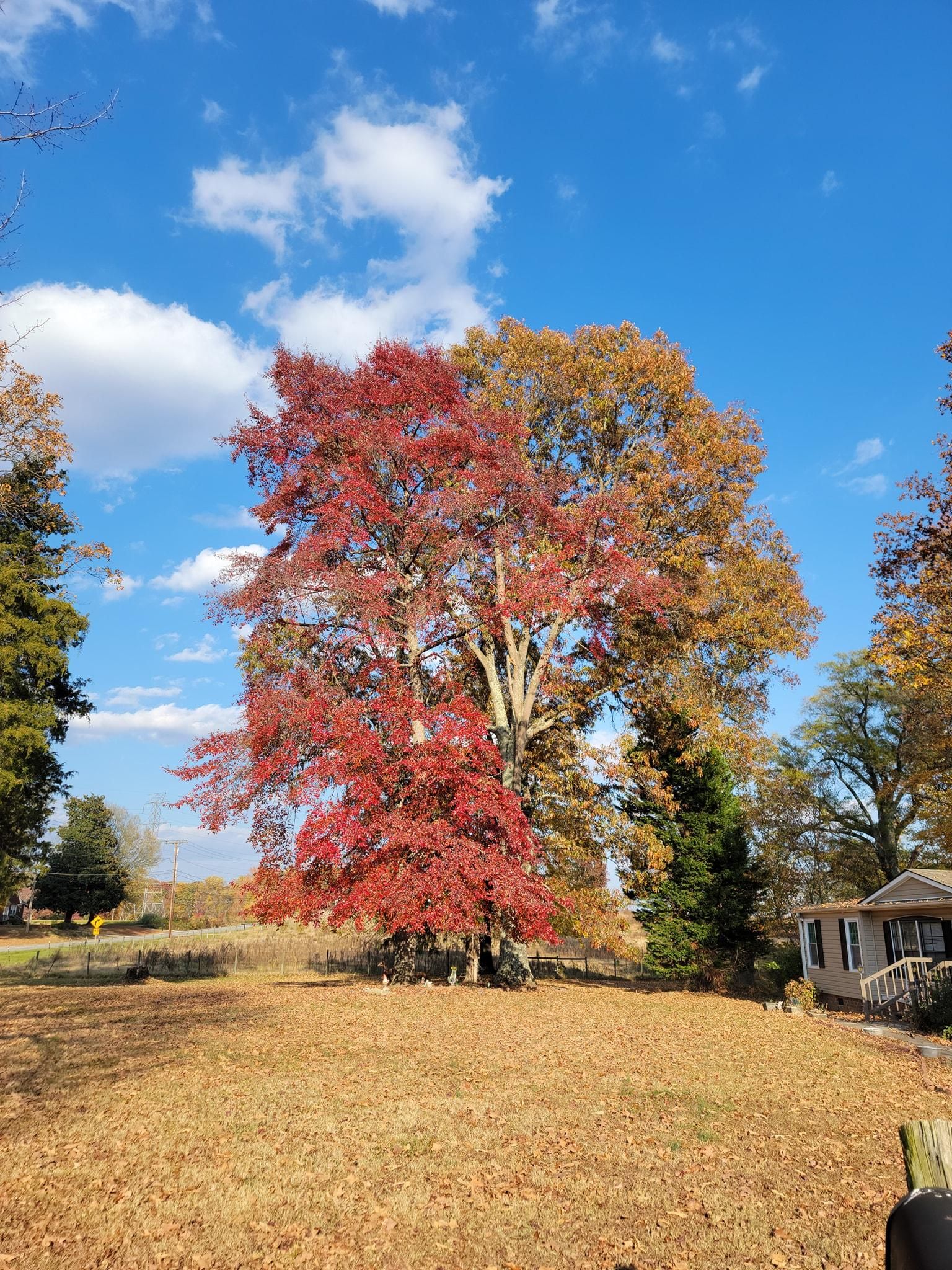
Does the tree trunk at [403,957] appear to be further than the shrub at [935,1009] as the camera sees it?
Yes

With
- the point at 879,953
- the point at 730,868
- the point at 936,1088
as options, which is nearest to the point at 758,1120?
the point at 936,1088

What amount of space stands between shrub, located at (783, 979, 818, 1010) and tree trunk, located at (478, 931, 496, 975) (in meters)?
8.86

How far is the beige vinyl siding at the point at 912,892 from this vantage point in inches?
867

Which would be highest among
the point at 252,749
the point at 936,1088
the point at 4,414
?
the point at 4,414

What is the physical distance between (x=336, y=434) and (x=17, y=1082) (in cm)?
1808

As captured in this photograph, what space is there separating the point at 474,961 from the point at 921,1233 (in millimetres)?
23954

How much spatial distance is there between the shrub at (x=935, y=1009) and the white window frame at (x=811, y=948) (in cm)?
1094

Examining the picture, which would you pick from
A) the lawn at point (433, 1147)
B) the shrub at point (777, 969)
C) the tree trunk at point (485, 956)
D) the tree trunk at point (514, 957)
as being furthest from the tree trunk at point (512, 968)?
the shrub at point (777, 969)

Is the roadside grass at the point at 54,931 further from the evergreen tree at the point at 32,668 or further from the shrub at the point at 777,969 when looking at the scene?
the shrub at the point at 777,969

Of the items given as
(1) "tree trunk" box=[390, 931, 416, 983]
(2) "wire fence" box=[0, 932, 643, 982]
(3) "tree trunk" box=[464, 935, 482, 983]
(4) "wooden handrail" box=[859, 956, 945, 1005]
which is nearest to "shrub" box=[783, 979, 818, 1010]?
(4) "wooden handrail" box=[859, 956, 945, 1005]

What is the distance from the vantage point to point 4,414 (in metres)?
14.6

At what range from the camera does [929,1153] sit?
102 inches

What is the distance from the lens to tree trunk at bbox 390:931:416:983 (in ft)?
71.6

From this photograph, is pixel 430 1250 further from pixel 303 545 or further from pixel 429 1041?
pixel 303 545
